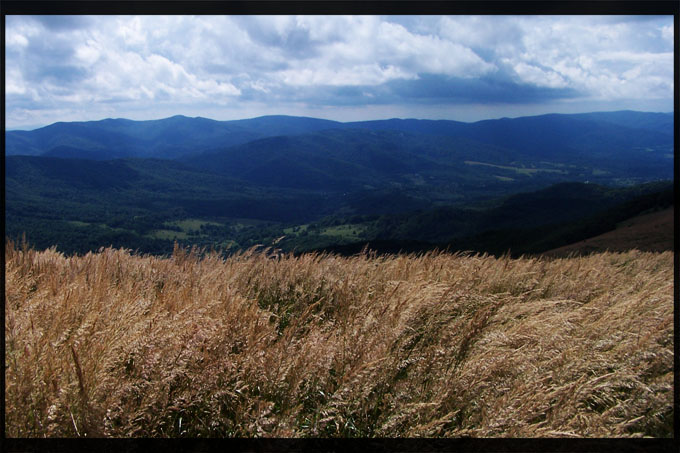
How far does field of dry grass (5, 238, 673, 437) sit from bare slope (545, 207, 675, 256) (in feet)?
44.7

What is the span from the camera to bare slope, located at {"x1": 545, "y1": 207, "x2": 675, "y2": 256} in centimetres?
2245

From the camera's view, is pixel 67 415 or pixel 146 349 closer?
pixel 67 415

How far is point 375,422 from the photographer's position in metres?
2.37

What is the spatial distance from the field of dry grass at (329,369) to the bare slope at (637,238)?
1363cm

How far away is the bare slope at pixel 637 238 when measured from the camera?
2245 cm

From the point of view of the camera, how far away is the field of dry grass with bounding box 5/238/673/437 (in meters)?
2.19

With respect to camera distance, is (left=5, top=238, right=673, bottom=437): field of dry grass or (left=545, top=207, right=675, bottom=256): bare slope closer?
(left=5, top=238, right=673, bottom=437): field of dry grass

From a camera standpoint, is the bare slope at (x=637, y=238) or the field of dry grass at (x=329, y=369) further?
the bare slope at (x=637, y=238)

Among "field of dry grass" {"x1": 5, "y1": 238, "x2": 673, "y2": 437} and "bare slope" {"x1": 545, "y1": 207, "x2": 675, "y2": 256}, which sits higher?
"field of dry grass" {"x1": 5, "y1": 238, "x2": 673, "y2": 437}

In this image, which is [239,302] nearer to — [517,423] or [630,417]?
[517,423]

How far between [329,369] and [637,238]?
32326 mm

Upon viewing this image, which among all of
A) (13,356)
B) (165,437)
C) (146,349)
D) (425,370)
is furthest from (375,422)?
(13,356)

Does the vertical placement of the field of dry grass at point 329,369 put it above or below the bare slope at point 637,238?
above
